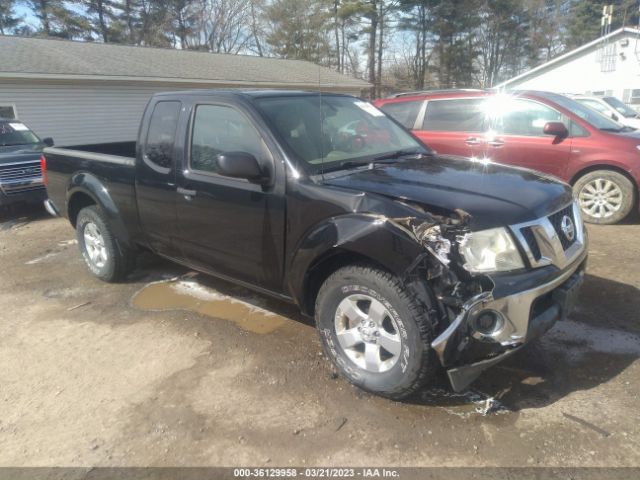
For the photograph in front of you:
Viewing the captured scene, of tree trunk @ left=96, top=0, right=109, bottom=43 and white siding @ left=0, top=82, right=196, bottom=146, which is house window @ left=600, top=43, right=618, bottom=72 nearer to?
white siding @ left=0, top=82, right=196, bottom=146

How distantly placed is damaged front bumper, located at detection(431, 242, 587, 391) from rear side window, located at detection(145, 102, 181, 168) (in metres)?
2.60

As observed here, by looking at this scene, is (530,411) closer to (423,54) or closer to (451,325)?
(451,325)

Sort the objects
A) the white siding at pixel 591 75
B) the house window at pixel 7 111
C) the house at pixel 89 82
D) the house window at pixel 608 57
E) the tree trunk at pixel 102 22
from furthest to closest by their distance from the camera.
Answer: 1. the tree trunk at pixel 102 22
2. the house window at pixel 608 57
3. the white siding at pixel 591 75
4. the house at pixel 89 82
5. the house window at pixel 7 111

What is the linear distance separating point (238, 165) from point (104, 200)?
2.16m

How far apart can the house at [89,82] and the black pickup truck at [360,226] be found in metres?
10.0

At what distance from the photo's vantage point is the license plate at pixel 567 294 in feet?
8.93

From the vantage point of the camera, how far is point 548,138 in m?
A: 6.77

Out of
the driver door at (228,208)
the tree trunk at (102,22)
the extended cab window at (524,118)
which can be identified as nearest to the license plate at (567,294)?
the driver door at (228,208)

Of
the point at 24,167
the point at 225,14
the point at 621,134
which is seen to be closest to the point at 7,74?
the point at 24,167

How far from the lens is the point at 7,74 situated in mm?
13898

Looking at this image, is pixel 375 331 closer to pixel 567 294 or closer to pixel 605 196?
pixel 567 294

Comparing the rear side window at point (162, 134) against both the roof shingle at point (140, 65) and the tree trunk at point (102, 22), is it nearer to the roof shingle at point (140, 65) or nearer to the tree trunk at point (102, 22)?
the roof shingle at point (140, 65)

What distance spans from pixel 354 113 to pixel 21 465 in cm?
325

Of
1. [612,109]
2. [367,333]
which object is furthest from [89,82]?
[367,333]
